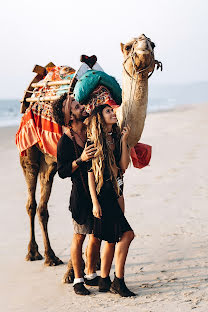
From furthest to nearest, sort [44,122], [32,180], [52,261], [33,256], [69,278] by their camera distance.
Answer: [32,180]
[33,256]
[52,261]
[44,122]
[69,278]

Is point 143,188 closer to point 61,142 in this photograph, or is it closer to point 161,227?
point 161,227

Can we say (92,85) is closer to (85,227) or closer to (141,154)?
(141,154)

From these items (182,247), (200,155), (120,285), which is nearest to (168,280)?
(120,285)

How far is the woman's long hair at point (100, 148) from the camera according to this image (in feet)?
14.0

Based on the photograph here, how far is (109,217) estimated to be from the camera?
14.4ft

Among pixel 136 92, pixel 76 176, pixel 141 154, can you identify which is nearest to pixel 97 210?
pixel 76 176

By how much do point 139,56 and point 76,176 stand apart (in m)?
1.19

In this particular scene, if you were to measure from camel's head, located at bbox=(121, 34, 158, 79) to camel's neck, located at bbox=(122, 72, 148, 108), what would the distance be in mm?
57

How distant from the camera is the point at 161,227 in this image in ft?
22.9

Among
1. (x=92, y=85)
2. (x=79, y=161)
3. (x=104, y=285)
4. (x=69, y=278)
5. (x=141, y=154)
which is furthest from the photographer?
(x=69, y=278)

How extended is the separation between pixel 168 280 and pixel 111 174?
136cm

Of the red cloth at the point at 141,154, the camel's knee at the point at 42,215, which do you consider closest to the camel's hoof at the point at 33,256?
the camel's knee at the point at 42,215

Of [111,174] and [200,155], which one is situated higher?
[111,174]

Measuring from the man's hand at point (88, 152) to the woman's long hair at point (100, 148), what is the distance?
0.04 meters
